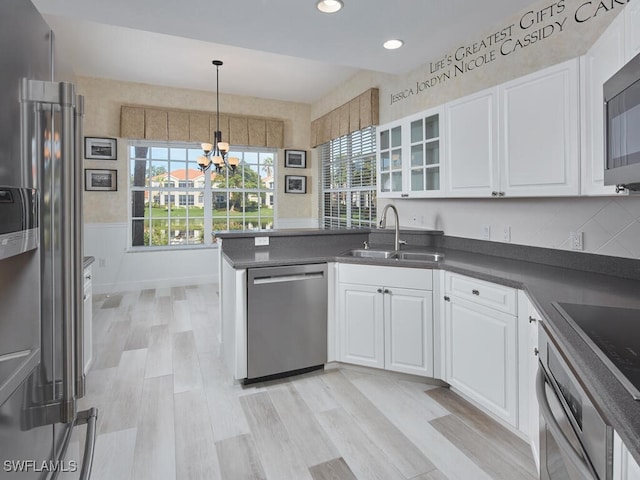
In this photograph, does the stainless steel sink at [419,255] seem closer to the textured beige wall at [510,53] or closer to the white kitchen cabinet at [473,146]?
the white kitchen cabinet at [473,146]

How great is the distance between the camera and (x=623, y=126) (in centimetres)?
136

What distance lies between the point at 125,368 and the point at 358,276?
1946 mm

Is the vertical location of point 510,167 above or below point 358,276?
above

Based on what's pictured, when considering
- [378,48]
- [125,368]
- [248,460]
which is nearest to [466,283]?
[248,460]

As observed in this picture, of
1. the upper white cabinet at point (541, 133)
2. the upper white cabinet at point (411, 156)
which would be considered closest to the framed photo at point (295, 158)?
the upper white cabinet at point (411, 156)

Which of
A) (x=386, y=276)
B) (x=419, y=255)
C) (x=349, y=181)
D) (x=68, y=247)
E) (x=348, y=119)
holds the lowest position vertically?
(x=386, y=276)

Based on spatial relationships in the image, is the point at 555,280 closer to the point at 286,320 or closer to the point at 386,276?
the point at 386,276

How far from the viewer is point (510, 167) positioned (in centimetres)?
231

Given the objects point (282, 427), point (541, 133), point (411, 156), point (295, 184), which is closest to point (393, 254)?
point (411, 156)

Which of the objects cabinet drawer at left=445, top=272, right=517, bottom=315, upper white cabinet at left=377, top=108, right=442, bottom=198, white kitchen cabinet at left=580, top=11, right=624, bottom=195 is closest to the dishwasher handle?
cabinet drawer at left=445, top=272, right=517, bottom=315

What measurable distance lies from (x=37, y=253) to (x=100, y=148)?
552 centimetres

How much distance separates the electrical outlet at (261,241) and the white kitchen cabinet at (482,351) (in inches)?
59.5

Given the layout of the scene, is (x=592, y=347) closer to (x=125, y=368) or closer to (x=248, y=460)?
(x=248, y=460)

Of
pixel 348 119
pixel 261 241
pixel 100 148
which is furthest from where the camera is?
pixel 100 148
